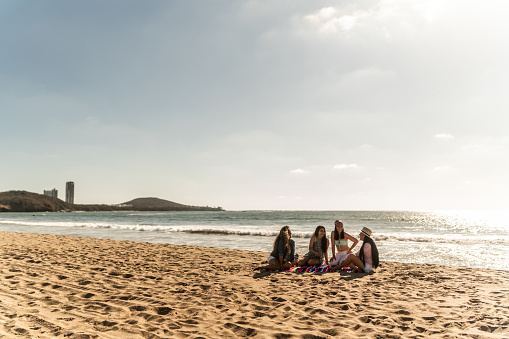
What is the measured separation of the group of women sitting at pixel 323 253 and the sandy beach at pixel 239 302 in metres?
0.47

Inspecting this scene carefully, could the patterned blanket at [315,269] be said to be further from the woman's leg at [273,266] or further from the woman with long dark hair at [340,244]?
the woman's leg at [273,266]

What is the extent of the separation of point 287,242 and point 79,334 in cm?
603

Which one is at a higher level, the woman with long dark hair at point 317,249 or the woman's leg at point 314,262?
the woman with long dark hair at point 317,249

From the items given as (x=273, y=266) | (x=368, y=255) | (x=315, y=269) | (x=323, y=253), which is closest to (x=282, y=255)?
(x=273, y=266)

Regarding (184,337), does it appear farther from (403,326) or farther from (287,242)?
(287,242)

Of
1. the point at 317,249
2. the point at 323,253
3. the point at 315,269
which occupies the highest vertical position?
the point at 317,249

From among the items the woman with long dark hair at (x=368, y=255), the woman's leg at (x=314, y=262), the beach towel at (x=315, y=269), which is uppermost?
the woman with long dark hair at (x=368, y=255)

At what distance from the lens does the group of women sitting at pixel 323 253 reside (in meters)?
8.91

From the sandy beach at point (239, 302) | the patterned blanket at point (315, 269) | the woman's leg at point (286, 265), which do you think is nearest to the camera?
the sandy beach at point (239, 302)

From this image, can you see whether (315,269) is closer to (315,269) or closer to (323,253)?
(315,269)

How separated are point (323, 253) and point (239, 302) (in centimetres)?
468

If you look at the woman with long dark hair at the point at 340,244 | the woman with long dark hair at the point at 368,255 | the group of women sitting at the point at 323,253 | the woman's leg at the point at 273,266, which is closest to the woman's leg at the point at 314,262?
the group of women sitting at the point at 323,253

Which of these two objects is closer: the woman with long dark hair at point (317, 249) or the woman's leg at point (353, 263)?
the woman's leg at point (353, 263)

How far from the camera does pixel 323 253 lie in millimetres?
9617
